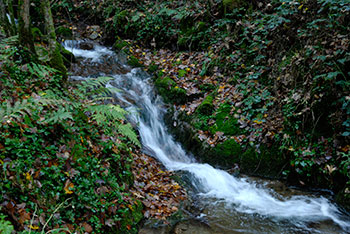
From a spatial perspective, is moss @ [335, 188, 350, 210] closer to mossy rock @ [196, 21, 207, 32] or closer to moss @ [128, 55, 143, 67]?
mossy rock @ [196, 21, 207, 32]

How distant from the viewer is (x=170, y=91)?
8172mm

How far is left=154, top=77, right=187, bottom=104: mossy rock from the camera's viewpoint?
26.0ft

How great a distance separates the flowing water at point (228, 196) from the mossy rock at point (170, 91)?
0.31 m

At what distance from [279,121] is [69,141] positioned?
4924 millimetres

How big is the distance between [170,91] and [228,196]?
4.06m

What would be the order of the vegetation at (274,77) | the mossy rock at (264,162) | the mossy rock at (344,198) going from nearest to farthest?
the mossy rock at (344,198) < the vegetation at (274,77) < the mossy rock at (264,162)

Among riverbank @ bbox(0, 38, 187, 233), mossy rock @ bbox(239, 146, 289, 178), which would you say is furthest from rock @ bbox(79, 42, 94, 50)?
mossy rock @ bbox(239, 146, 289, 178)

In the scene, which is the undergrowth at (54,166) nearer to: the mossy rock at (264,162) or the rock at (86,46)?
the mossy rock at (264,162)

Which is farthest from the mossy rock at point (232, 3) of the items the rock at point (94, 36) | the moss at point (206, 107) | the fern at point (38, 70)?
the fern at point (38, 70)

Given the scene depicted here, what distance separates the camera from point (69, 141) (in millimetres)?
3656

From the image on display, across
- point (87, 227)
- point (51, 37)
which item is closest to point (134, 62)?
point (51, 37)

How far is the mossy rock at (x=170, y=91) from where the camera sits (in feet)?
26.0

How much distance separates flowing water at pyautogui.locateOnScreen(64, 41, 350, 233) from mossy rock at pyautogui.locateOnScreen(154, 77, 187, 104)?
31cm

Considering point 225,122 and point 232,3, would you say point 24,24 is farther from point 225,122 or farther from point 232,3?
point 232,3
